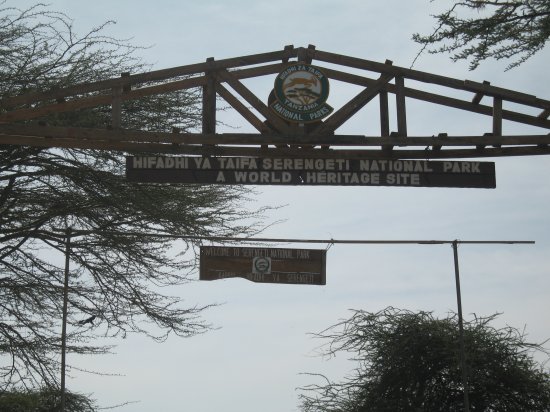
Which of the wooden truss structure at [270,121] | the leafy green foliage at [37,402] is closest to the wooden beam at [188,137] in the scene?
the wooden truss structure at [270,121]

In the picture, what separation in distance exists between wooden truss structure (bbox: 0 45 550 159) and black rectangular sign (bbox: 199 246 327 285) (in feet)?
6.29

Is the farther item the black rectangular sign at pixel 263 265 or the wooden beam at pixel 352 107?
the wooden beam at pixel 352 107

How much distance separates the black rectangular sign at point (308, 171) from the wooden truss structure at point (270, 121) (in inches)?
8.2

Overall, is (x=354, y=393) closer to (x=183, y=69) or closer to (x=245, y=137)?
(x=245, y=137)

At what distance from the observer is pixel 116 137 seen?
532 inches

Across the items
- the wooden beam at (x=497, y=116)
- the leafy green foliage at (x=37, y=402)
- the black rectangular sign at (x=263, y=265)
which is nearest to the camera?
the black rectangular sign at (x=263, y=265)

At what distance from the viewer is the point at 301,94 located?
13.7 metres

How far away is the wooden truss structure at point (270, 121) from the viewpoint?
1353 centimetres

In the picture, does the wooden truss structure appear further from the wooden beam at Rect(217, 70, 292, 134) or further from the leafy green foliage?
the leafy green foliage

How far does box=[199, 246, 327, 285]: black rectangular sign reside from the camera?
12.1m

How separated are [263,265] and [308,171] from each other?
1912 mm

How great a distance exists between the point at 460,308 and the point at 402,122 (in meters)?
3.02

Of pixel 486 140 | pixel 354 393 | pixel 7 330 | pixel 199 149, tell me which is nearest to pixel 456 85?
pixel 486 140

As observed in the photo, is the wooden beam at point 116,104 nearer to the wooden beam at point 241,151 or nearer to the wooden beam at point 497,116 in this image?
the wooden beam at point 241,151
